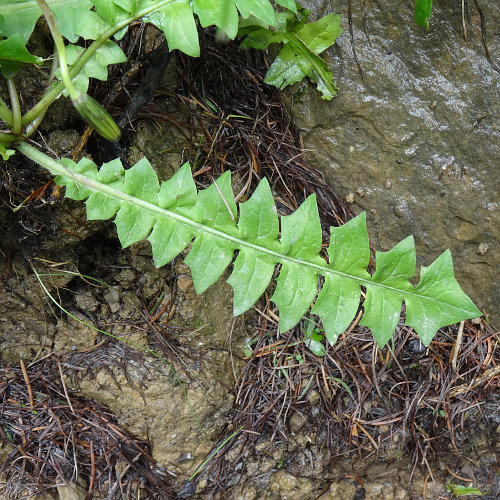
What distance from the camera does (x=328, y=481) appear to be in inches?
99.6

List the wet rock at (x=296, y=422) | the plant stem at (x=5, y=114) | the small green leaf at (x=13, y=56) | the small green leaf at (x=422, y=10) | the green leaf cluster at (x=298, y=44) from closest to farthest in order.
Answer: the small green leaf at (x=13, y=56) < the plant stem at (x=5, y=114) < the small green leaf at (x=422, y=10) < the green leaf cluster at (x=298, y=44) < the wet rock at (x=296, y=422)

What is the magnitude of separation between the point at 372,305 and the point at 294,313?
0.30 meters

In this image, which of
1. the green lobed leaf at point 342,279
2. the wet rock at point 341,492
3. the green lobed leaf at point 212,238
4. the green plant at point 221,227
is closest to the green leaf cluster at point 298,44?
the green plant at point 221,227

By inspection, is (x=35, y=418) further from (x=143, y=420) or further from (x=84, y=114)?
(x=84, y=114)

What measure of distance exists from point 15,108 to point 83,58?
12.5 inches

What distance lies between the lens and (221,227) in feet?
6.29

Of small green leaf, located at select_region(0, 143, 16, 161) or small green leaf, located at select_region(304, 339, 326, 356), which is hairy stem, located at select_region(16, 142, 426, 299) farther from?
small green leaf, located at select_region(304, 339, 326, 356)

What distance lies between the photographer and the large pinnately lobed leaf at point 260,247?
6.17 feet

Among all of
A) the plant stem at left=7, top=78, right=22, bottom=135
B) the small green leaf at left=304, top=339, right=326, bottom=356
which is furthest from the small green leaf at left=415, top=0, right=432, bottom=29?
the plant stem at left=7, top=78, right=22, bottom=135

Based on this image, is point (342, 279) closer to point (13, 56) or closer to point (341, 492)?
point (341, 492)

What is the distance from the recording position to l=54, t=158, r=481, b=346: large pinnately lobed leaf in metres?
1.88

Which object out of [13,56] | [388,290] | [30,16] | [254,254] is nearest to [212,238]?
[254,254]

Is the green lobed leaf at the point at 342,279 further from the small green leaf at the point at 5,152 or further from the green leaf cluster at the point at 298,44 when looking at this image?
the small green leaf at the point at 5,152

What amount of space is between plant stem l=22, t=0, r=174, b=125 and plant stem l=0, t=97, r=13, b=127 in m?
0.05
